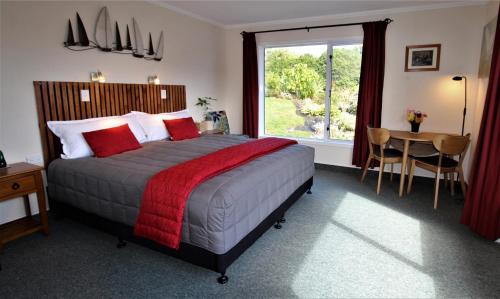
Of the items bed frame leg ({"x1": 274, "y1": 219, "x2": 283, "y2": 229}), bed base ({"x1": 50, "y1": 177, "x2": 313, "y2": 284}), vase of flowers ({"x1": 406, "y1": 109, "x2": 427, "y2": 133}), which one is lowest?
bed frame leg ({"x1": 274, "y1": 219, "x2": 283, "y2": 229})

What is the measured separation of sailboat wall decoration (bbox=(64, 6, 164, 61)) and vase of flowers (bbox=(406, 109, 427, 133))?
3661mm

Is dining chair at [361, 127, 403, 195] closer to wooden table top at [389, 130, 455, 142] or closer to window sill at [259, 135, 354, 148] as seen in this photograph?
wooden table top at [389, 130, 455, 142]

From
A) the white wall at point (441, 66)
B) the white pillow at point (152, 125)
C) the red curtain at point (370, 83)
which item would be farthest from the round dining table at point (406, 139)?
the white pillow at point (152, 125)

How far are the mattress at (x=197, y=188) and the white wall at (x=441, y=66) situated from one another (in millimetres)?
2096

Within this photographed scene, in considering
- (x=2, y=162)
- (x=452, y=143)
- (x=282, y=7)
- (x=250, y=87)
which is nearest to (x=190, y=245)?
(x=2, y=162)

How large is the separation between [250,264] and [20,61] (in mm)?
2845

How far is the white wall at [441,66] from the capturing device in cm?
388

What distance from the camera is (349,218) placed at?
10.1 feet

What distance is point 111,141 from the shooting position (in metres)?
3.08

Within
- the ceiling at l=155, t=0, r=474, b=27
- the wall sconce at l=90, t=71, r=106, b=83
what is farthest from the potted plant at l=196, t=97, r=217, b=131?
the wall sconce at l=90, t=71, r=106, b=83

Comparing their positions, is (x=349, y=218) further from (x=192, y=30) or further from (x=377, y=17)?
(x=192, y=30)

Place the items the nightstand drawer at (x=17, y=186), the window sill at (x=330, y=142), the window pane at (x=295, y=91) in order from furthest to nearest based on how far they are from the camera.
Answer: the window pane at (x=295, y=91), the window sill at (x=330, y=142), the nightstand drawer at (x=17, y=186)

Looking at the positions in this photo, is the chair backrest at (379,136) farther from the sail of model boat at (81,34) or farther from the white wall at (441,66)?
the sail of model boat at (81,34)

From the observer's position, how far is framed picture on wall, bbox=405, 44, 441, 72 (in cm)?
407
